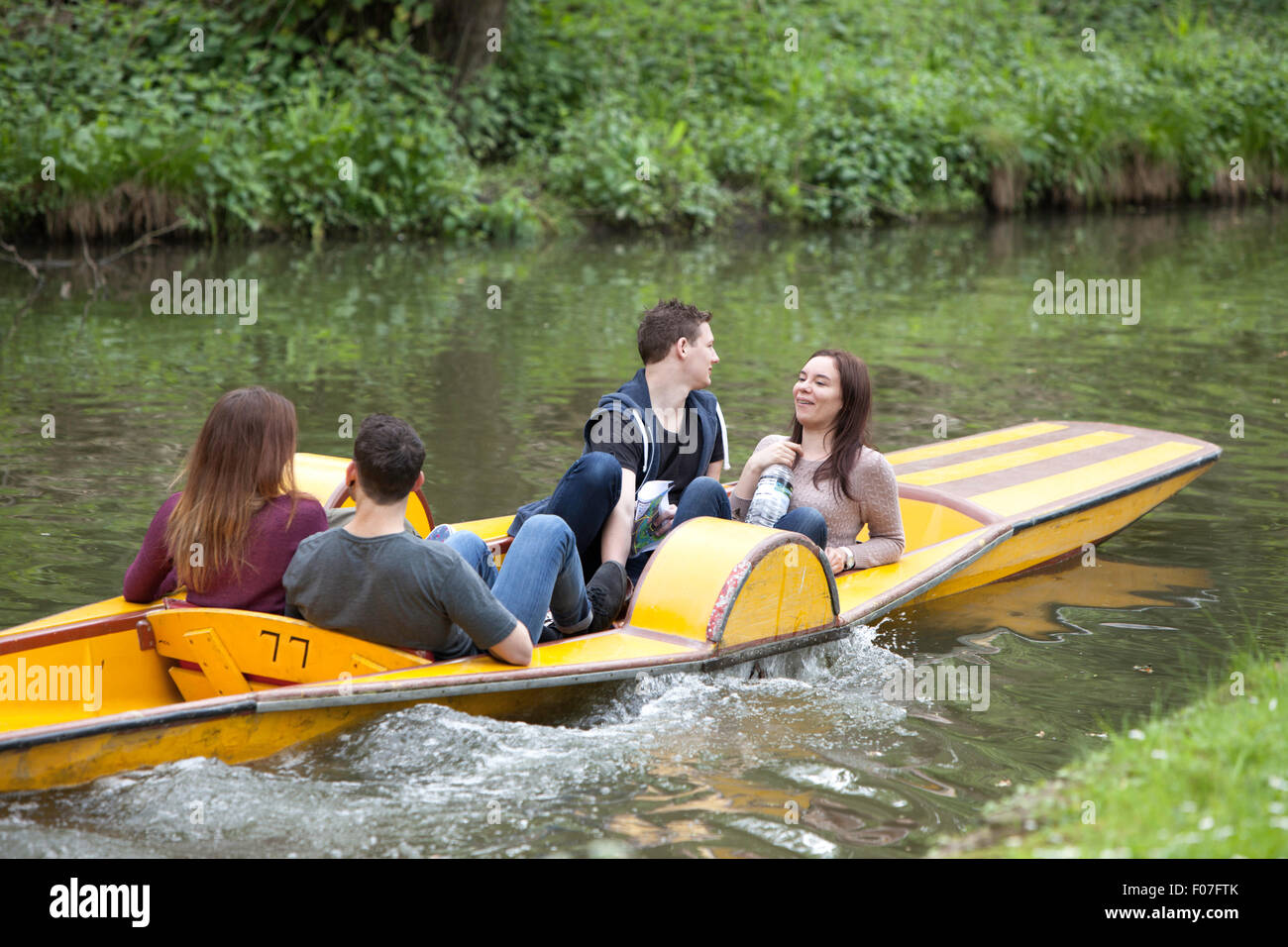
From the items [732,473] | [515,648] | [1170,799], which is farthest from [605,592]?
[732,473]

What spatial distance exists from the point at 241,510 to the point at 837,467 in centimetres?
230

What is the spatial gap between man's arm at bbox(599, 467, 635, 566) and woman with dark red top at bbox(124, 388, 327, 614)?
1.11 m

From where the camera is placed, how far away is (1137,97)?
65.4 ft

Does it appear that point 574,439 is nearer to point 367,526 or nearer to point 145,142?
point 367,526

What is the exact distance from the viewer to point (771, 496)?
539 cm

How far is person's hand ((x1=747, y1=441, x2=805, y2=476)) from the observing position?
540 cm

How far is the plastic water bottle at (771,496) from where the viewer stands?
537 cm

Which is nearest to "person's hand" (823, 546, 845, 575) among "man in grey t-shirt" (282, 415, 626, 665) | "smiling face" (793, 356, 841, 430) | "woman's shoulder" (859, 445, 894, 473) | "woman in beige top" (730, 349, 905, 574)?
"woman in beige top" (730, 349, 905, 574)

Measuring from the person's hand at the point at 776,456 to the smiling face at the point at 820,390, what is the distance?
0.48ft

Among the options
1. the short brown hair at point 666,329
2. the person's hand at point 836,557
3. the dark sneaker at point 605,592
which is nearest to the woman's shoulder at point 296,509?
the dark sneaker at point 605,592

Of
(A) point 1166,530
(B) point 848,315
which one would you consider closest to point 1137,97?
(B) point 848,315

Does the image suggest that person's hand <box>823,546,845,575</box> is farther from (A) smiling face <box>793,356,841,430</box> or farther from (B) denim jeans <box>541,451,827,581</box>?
(A) smiling face <box>793,356,841,430</box>

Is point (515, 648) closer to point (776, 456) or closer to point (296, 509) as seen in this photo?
point (296, 509)

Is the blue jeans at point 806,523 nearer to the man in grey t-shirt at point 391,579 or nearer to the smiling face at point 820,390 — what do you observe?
the smiling face at point 820,390
